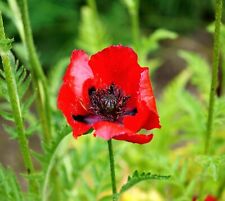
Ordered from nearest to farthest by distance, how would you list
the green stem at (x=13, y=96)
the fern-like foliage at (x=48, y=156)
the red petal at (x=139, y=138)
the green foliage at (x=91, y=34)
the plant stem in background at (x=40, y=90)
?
1. the red petal at (x=139, y=138)
2. the green stem at (x=13, y=96)
3. the fern-like foliage at (x=48, y=156)
4. the plant stem in background at (x=40, y=90)
5. the green foliage at (x=91, y=34)

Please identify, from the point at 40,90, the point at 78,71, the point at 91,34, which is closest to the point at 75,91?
the point at 78,71

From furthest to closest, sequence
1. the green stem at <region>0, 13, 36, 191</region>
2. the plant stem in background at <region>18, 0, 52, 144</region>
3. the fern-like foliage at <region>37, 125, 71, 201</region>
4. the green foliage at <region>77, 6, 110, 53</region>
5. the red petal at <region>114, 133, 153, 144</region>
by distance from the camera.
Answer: the green foliage at <region>77, 6, 110, 53</region>
the plant stem in background at <region>18, 0, 52, 144</region>
the fern-like foliage at <region>37, 125, 71, 201</region>
the green stem at <region>0, 13, 36, 191</region>
the red petal at <region>114, 133, 153, 144</region>

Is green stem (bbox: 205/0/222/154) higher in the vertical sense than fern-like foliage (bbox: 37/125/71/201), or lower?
higher

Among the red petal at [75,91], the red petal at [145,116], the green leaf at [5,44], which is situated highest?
the green leaf at [5,44]

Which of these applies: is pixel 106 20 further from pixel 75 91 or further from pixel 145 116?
pixel 145 116

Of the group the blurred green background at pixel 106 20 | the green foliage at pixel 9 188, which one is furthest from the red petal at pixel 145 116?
the blurred green background at pixel 106 20

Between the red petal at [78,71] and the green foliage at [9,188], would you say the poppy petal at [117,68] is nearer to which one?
the red petal at [78,71]

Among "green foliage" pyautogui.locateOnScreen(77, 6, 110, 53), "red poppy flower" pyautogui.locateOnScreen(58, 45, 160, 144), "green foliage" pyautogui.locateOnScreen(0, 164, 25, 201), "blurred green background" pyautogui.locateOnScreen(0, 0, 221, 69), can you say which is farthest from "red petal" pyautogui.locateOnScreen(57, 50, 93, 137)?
"blurred green background" pyautogui.locateOnScreen(0, 0, 221, 69)

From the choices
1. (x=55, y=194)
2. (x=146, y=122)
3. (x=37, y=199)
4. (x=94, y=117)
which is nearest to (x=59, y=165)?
(x=55, y=194)

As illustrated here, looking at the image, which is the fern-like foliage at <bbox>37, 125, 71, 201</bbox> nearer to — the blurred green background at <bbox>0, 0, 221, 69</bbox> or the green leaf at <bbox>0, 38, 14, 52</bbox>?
the green leaf at <bbox>0, 38, 14, 52</bbox>

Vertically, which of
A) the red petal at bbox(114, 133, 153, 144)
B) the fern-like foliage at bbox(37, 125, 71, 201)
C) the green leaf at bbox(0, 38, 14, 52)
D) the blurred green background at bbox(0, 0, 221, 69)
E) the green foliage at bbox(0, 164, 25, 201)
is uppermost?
the blurred green background at bbox(0, 0, 221, 69)
